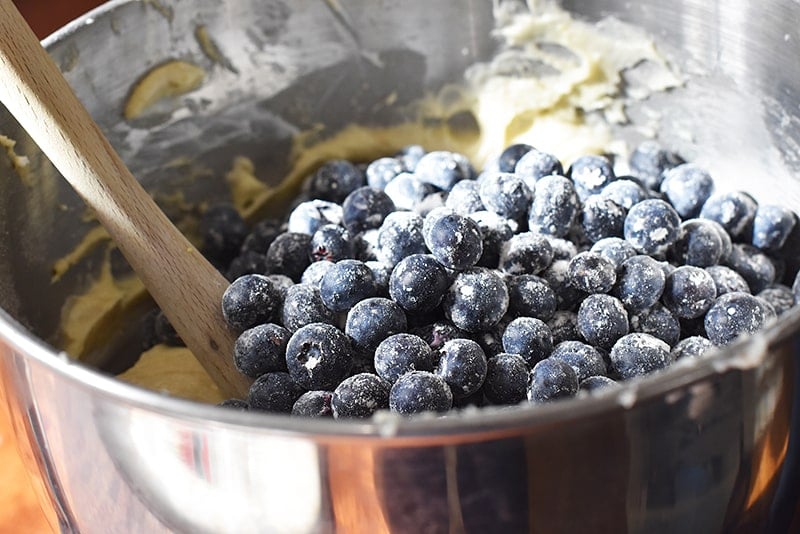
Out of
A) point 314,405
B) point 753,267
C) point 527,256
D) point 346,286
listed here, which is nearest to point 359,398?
point 314,405

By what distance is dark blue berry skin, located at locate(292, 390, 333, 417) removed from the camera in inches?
30.4

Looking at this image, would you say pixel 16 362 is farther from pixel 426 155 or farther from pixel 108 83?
pixel 426 155

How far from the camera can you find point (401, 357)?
2.58 ft

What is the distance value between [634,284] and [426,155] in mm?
363

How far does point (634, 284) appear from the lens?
0.89 m

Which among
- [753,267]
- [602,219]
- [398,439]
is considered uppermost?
[398,439]

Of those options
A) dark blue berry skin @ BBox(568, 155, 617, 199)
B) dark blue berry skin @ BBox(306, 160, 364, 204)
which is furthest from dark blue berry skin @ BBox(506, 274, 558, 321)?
dark blue berry skin @ BBox(306, 160, 364, 204)

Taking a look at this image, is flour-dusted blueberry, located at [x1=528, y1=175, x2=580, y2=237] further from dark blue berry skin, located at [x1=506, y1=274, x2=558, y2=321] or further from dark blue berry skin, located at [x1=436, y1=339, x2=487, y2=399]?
dark blue berry skin, located at [x1=436, y1=339, x2=487, y2=399]

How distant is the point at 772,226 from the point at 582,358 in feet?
1.11

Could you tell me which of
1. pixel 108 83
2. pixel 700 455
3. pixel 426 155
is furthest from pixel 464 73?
pixel 700 455

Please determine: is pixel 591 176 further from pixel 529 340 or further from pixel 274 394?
pixel 274 394

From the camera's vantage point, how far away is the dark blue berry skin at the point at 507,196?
0.98 meters

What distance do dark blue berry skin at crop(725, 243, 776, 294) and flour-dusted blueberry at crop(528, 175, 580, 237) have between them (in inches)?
7.7

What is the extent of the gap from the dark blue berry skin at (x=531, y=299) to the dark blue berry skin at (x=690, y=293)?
13cm
